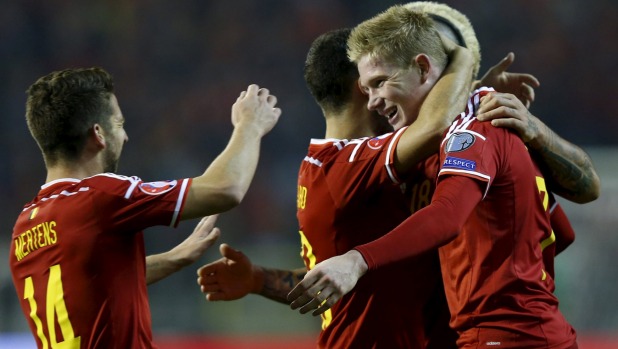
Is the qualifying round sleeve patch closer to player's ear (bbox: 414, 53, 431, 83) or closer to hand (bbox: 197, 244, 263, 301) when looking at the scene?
player's ear (bbox: 414, 53, 431, 83)

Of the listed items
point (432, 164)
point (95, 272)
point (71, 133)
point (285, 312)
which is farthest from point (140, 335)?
point (285, 312)

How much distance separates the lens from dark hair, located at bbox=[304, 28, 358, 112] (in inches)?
165

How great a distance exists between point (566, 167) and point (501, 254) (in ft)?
2.04

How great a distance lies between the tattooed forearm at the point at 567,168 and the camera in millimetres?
3553

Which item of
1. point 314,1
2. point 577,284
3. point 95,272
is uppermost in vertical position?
point 314,1

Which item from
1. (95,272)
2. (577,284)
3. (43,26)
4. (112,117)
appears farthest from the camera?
(43,26)

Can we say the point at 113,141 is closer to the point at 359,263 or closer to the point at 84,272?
the point at 84,272

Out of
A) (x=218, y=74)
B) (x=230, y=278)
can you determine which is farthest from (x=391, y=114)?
(x=218, y=74)

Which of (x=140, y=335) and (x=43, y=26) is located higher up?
(x=43, y=26)

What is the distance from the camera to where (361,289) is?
391 centimetres

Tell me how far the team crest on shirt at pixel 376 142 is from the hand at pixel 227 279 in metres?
1.00

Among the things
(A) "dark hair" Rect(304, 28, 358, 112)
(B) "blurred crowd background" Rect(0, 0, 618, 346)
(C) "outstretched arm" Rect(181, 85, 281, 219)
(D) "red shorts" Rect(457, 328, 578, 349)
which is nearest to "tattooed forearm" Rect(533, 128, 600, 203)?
(D) "red shorts" Rect(457, 328, 578, 349)

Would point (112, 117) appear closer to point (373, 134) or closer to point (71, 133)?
point (71, 133)

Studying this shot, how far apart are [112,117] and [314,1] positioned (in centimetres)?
940
